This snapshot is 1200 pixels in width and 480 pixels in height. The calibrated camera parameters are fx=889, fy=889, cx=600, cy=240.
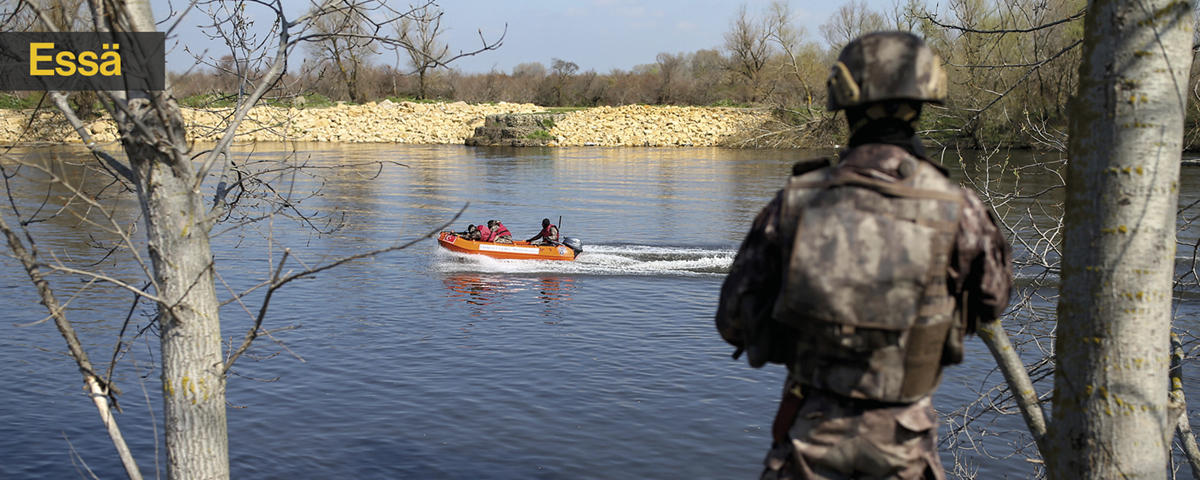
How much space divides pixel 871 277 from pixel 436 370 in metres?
11.2

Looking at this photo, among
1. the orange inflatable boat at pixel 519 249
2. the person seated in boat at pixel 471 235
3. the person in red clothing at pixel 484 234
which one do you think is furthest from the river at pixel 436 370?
the person in red clothing at pixel 484 234

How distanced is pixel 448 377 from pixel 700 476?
471cm

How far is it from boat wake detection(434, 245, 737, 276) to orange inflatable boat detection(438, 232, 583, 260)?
15 centimetres

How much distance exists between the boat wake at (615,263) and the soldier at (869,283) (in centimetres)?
1861

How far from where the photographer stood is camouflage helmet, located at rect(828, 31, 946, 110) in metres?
2.86

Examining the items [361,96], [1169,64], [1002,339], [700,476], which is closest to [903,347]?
[1169,64]

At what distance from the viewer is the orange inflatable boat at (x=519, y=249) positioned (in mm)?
22859

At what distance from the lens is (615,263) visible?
897 inches

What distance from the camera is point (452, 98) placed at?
82750 millimetres

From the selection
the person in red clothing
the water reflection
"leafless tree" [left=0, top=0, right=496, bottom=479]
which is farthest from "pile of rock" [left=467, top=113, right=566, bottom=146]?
"leafless tree" [left=0, top=0, right=496, bottom=479]

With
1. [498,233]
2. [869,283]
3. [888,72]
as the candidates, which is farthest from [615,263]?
[869,283]

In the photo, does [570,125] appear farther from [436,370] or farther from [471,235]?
[436,370]

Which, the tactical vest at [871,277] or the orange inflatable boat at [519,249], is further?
the orange inflatable boat at [519,249]

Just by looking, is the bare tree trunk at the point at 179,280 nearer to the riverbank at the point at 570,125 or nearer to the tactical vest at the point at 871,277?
the tactical vest at the point at 871,277
